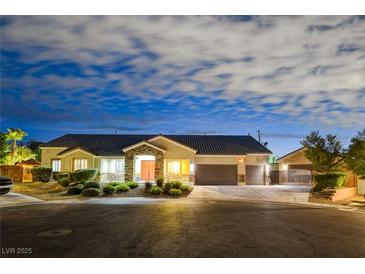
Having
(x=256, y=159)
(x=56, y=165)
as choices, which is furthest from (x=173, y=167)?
A: (x=56, y=165)

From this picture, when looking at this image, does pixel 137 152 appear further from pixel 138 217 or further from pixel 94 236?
pixel 94 236

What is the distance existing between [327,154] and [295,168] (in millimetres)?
9302

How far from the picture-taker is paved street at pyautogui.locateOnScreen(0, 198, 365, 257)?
798 cm

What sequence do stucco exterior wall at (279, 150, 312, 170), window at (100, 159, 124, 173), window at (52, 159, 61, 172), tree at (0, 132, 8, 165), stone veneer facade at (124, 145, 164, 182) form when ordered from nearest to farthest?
stone veneer facade at (124, 145, 164, 182)
window at (100, 159, 124, 173)
tree at (0, 132, 8, 165)
stucco exterior wall at (279, 150, 312, 170)
window at (52, 159, 61, 172)

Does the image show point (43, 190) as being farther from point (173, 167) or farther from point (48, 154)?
point (173, 167)

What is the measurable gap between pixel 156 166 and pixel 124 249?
22.1 metres

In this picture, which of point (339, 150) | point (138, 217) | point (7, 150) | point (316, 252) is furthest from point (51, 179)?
point (316, 252)

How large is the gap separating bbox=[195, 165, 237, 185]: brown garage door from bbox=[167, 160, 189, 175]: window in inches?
45.6

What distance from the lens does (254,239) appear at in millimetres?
9266

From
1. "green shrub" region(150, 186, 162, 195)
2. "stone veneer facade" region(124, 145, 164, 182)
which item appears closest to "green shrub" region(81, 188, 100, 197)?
"green shrub" region(150, 186, 162, 195)

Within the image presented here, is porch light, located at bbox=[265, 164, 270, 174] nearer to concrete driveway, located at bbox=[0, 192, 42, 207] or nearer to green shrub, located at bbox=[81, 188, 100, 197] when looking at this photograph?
green shrub, located at bbox=[81, 188, 100, 197]

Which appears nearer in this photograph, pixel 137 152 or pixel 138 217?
pixel 138 217

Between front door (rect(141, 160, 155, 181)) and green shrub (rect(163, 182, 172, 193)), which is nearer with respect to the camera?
green shrub (rect(163, 182, 172, 193))

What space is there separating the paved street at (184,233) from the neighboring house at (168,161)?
1559 centimetres
